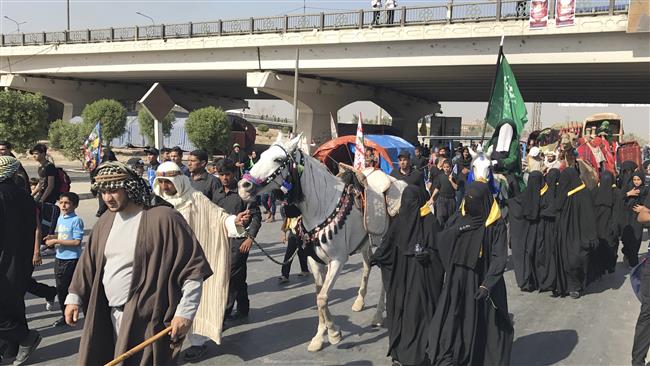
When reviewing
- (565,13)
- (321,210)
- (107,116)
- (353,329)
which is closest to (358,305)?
(353,329)

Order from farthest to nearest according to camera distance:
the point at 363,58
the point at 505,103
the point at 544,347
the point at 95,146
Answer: the point at 363,58 < the point at 95,146 < the point at 505,103 < the point at 544,347

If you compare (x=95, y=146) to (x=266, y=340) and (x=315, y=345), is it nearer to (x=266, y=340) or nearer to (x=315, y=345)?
(x=266, y=340)

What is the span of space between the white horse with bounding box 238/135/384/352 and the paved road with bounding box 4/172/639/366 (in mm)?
328

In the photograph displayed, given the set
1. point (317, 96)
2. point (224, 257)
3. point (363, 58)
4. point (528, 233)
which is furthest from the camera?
point (317, 96)

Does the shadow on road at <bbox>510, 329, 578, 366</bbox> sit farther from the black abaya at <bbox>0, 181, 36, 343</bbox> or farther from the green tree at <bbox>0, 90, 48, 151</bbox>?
the green tree at <bbox>0, 90, 48, 151</bbox>

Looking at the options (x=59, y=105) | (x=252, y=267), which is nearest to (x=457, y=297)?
(x=252, y=267)

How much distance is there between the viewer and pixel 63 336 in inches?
197

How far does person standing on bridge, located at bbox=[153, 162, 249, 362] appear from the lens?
4.46 metres

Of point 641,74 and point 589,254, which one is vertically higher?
point 641,74

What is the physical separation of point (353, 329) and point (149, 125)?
29154mm

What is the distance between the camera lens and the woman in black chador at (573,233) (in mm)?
6508

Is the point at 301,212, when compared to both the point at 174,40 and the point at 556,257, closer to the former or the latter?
the point at 556,257

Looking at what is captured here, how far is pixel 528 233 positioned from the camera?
691 cm

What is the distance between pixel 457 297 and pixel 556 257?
10.6 ft
